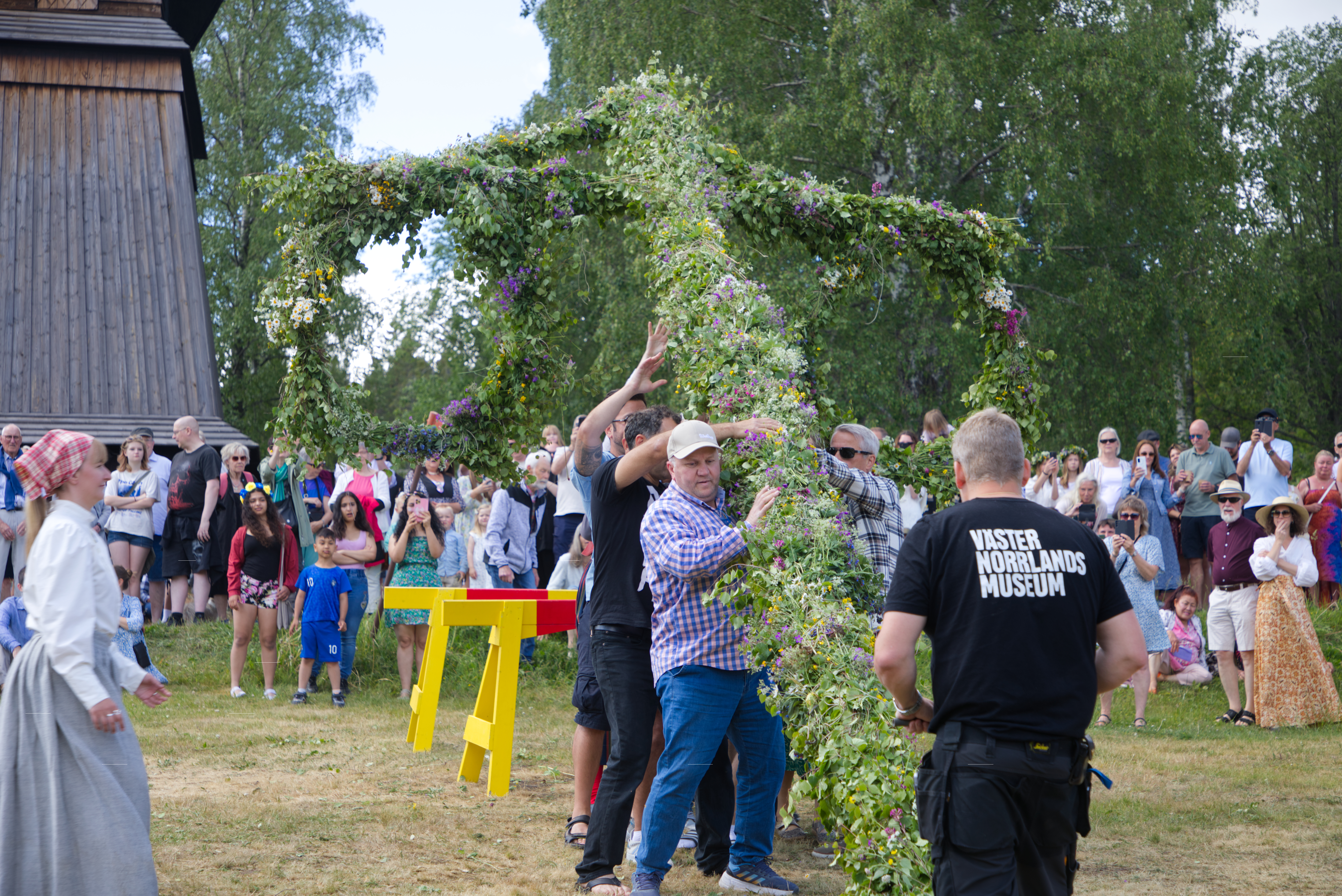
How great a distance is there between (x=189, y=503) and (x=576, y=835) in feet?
25.0

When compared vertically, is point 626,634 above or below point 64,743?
above

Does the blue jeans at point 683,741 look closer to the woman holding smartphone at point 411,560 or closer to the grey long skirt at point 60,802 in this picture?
the grey long skirt at point 60,802

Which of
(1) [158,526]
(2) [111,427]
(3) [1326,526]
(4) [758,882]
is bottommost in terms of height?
(4) [758,882]

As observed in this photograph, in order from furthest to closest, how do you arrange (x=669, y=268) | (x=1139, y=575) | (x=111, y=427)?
(x=111, y=427)
(x=1139, y=575)
(x=669, y=268)

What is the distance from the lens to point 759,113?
17.4 meters

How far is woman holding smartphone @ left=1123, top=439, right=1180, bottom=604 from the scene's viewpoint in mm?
11898

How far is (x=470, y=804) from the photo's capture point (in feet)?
22.2

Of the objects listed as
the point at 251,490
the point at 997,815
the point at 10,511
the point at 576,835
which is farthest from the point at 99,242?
the point at 997,815

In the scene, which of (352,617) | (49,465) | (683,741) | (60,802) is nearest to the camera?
(60,802)

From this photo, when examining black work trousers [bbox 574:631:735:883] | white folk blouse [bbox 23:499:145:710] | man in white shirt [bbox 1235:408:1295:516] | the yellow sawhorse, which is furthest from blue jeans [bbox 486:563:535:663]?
man in white shirt [bbox 1235:408:1295:516]

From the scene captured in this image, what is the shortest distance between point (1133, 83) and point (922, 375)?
4.96 metres

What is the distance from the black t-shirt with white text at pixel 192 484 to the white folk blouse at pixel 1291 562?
31.6 ft

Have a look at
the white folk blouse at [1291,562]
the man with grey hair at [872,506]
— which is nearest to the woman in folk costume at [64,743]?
the man with grey hair at [872,506]

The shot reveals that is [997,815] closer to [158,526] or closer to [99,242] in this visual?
[158,526]
